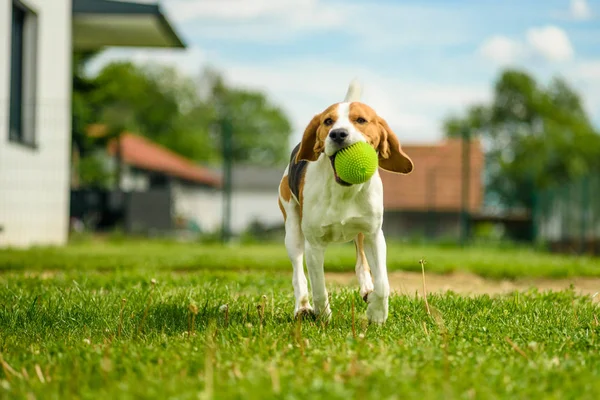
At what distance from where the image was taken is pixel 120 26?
17391 millimetres

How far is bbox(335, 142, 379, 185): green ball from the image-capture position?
13.0ft

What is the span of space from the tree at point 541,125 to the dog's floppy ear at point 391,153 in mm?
53853

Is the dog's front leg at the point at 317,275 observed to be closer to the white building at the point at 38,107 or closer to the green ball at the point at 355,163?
the green ball at the point at 355,163

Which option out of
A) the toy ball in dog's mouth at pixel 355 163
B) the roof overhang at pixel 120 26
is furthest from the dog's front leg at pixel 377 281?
the roof overhang at pixel 120 26

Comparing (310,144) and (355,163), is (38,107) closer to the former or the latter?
(310,144)

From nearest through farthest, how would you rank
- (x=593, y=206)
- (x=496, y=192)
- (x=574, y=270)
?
(x=574, y=270)
(x=593, y=206)
(x=496, y=192)

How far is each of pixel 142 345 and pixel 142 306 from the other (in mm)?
1306

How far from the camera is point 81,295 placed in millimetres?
5539

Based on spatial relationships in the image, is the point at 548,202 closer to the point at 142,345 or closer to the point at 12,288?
the point at 12,288

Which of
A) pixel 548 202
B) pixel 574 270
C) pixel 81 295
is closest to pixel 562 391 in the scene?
pixel 81 295

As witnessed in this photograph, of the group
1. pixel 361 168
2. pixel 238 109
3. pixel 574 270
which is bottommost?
pixel 574 270

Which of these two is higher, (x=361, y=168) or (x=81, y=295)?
(x=361, y=168)

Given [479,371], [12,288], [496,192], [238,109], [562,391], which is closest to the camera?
[562,391]

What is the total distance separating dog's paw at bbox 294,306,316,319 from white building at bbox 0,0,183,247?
912 cm
